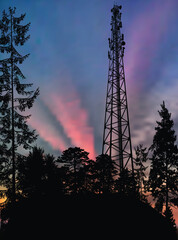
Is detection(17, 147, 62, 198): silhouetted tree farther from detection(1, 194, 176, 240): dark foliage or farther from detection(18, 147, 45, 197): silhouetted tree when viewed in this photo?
detection(1, 194, 176, 240): dark foliage

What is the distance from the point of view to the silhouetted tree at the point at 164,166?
18234 millimetres

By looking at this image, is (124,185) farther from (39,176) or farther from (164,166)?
(39,176)

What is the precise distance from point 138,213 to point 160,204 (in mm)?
11270

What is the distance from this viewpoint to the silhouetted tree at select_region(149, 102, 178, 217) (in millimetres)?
18234

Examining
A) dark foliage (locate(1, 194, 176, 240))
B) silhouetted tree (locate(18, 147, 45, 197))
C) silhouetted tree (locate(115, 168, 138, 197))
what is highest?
silhouetted tree (locate(18, 147, 45, 197))

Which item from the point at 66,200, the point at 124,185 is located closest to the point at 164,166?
the point at 124,185

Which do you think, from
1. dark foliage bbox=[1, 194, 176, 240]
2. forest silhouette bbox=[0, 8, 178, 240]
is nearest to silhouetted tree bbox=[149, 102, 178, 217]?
forest silhouette bbox=[0, 8, 178, 240]

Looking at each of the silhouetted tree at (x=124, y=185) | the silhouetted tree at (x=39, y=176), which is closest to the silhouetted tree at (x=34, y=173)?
the silhouetted tree at (x=39, y=176)

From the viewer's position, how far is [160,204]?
18109 mm

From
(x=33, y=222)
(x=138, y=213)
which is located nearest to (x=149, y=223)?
(x=138, y=213)

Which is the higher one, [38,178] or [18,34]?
[18,34]

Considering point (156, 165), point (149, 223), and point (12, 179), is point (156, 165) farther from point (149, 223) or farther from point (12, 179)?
point (12, 179)

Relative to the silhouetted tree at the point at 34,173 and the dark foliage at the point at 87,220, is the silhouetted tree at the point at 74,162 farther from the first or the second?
the dark foliage at the point at 87,220

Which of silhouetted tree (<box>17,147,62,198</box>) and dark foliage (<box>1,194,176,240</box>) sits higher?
silhouetted tree (<box>17,147,62,198</box>)
